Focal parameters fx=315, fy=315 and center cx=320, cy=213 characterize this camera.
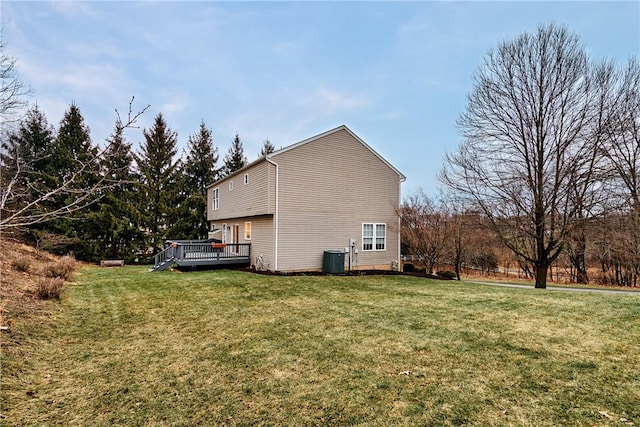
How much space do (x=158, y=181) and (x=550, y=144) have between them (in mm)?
23555

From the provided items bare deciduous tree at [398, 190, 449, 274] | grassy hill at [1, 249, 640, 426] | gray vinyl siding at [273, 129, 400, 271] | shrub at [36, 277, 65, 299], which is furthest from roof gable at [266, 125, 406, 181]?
shrub at [36, 277, 65, 299]

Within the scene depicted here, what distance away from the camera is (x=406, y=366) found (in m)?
3.83

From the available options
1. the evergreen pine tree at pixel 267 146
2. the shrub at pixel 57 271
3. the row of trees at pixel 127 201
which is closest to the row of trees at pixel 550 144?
the shrub at pixel 57 271

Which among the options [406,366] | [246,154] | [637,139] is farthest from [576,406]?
[246,154]

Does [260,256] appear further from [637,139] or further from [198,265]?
[637,139]

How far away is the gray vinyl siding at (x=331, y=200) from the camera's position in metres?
13.6

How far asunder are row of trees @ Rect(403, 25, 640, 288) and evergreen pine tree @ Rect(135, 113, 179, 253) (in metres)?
19.5

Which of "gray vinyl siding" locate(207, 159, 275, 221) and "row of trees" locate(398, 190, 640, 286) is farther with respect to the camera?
"row of trees" locate(398, 190, 640, 286)

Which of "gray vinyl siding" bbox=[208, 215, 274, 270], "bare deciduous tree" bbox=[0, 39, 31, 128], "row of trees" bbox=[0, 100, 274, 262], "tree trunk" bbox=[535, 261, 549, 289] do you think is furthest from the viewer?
"row of trees" bbox=[0, 100, 274, 262]

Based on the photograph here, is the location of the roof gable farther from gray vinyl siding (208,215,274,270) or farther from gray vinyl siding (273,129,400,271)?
gray vinyl siding (208,215,274,270)

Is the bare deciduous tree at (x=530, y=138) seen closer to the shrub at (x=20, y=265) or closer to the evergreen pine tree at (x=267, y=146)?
the shrub at (x=20, y=265)

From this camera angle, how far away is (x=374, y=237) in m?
16.0

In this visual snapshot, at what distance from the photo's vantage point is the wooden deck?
1446 centimetres

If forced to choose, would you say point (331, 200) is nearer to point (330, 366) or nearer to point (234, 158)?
point (330, 366)
